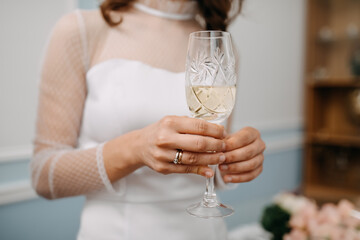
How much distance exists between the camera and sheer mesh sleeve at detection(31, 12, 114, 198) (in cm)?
89

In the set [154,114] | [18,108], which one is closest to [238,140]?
[154,114]

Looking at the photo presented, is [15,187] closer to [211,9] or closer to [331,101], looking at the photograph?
[211,9]

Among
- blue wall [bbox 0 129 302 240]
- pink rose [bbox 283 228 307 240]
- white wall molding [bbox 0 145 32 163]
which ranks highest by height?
white wall molding [bbox 0 145 32 163]

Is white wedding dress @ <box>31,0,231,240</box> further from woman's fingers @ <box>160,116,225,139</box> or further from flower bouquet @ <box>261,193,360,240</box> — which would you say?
woman's fingers @ <box>160,116,225,139</box>

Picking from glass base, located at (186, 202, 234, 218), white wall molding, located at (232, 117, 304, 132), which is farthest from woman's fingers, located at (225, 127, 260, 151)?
white wall molding, located at (232, 117, 304, 132)

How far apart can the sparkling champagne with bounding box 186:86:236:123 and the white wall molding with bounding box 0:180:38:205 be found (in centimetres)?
143

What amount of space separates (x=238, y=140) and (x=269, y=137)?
2.69m

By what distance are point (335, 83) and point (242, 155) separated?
2860 mm

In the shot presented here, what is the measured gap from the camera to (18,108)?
1.78 meters

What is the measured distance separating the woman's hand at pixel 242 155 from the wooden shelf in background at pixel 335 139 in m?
2.73

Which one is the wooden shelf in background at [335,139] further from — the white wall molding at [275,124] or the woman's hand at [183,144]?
the woman's hand at [183,144]

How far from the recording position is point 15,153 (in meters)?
1.78

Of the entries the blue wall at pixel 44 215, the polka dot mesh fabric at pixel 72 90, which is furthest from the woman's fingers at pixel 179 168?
the blue wall at pixel 44 215

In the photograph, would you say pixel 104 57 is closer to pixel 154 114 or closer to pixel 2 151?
pixel 154 114
